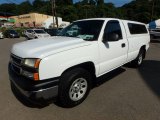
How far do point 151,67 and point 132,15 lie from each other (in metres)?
82.3

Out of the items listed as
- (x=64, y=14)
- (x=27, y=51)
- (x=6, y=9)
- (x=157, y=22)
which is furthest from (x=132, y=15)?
(x=27, y=51)

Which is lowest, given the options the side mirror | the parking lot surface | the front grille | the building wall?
the parking lot surface

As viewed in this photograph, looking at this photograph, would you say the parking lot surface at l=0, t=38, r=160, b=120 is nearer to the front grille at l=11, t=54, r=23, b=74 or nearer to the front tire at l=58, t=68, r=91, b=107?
the front tire at l=58, t=68, r=91, b=107

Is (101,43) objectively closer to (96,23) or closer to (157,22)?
(96,23)

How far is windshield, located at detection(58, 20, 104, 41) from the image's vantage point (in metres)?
4.50

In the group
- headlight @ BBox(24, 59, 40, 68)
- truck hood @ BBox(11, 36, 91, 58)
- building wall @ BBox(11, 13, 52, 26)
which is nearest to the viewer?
headlight @ BBox(24, 59, 40, 68)

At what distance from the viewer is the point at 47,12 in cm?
8919

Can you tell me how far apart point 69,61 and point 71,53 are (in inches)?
6.6

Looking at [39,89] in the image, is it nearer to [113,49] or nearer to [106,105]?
[106,105]

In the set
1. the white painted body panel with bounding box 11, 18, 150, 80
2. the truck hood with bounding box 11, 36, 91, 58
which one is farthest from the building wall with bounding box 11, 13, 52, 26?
the truck hood with bounding box 11, 36, 91, 58

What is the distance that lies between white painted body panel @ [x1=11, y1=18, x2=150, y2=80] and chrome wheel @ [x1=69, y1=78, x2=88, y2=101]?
43 cm

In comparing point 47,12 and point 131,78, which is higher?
point 47,12

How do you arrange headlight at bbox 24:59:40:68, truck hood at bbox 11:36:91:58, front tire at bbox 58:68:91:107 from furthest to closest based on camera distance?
front tire at bbox 58:68:91:107 → truck hood at bbox 11:36:91:58 → headlight at bbox 24:59:40:68

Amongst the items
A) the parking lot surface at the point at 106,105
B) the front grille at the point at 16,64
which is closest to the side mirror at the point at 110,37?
the parking lot surface at the point at 106,105
